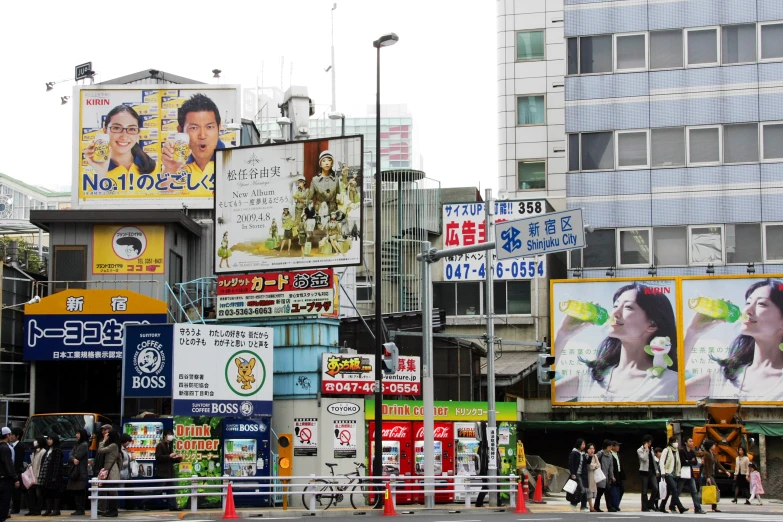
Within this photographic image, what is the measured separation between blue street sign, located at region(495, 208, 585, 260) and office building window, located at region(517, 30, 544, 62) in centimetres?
3092

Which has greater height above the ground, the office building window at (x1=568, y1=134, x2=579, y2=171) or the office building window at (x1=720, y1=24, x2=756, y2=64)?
the office building window at (x1=720, y1=24, x2=756, y2=64)

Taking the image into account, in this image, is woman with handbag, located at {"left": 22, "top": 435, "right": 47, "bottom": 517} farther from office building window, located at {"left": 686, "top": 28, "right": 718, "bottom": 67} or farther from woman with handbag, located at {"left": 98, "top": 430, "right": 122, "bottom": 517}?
office building window, located at {"left": 686, "top": 28, "right": 718, "bottom": 67}

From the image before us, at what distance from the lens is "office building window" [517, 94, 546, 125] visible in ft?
175

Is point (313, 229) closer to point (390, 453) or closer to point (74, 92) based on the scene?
point (390, 453)

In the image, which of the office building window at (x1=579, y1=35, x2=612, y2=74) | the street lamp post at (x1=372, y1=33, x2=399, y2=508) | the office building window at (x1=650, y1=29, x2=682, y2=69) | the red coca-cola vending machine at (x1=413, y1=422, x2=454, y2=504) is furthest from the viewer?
the office building window at (x1=579, y1=35, x2=612, y2=74)

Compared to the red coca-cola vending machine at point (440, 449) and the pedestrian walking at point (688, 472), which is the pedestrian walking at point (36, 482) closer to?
the red coca-cola vending machine at point (440, 449)

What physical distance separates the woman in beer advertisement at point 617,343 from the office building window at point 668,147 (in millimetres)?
5125

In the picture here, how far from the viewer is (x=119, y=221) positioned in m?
36.8

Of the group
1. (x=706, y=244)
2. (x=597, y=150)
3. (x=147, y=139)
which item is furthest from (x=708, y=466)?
(x=147, y=139)

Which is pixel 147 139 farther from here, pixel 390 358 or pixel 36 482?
pixel 36 482

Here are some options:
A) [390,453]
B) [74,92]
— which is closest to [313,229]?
[390,453]

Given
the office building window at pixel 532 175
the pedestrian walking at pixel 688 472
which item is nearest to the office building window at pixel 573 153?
the office building window at pixel 532 175

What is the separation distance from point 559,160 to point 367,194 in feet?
30.4

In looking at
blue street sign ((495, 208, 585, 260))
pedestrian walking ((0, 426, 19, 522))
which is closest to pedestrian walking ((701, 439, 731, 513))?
blue street sign ((495, 208, 585, 260))
